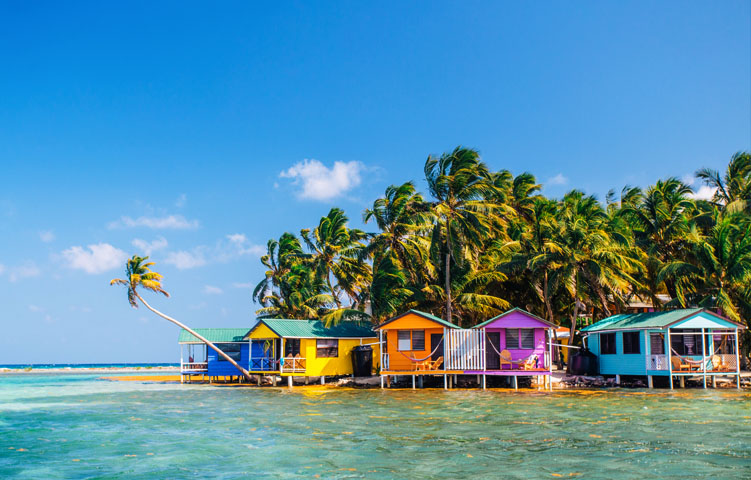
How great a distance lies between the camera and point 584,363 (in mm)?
34062

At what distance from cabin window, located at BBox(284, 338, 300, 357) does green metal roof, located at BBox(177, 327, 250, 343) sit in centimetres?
612

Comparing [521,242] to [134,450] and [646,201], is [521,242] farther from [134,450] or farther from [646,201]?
[134,450]

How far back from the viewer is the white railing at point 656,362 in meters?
30.3

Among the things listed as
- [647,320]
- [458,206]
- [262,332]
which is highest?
[458,206]

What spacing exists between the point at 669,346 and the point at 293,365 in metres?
18.6

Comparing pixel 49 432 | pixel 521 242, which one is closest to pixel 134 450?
pixel 49 432

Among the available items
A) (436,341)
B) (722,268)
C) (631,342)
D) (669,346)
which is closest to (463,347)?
(436,341)

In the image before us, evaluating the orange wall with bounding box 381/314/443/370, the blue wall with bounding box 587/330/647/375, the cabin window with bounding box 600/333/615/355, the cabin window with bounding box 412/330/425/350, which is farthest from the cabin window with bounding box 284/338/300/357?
the cabin window with bounding box 600/333/615/355

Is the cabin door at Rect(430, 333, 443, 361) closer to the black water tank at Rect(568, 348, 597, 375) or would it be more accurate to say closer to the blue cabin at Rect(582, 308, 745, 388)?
the black water tank at Rect(568, 348, 597, 375)

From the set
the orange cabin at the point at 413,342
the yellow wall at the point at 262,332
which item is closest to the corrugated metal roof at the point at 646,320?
the orange cabin at the point at 413,342

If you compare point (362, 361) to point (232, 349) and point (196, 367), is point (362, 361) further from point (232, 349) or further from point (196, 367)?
point (196, 367)

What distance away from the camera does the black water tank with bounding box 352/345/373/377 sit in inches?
1426

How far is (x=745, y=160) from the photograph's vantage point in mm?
43562

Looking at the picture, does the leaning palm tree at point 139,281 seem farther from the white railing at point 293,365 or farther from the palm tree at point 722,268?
the palm tree at point 722,268
